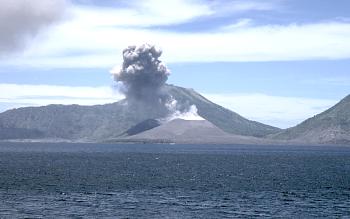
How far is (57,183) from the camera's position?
349 feet

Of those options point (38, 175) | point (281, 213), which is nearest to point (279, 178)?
point (38, 175)

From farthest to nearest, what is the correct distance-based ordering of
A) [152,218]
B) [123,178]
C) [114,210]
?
[123,178], [114,210], [152,218]

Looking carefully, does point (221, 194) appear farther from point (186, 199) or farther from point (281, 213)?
point (281, 213)

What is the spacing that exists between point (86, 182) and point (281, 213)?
152ft

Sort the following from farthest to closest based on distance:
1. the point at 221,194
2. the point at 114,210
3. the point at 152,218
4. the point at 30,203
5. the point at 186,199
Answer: the point at 221,194 < the point at 186,199 < the point at 30,203 < the point at 114,210 < the point at 152,218

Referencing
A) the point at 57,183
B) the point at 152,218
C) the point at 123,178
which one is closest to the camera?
the point at 152,218

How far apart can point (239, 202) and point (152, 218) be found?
18.9 meters

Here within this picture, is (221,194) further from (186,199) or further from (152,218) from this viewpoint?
(152,218)

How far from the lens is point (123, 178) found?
391 feet

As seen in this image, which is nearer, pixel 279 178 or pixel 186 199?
pixel 186 199

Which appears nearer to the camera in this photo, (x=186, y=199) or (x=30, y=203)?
(x=30, y=203)

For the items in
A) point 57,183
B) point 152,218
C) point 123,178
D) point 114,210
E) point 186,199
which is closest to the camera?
point 152,218

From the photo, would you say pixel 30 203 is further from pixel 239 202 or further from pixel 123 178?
pixel 123 178

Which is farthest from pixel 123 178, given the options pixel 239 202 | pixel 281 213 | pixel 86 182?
pixel 281 213
